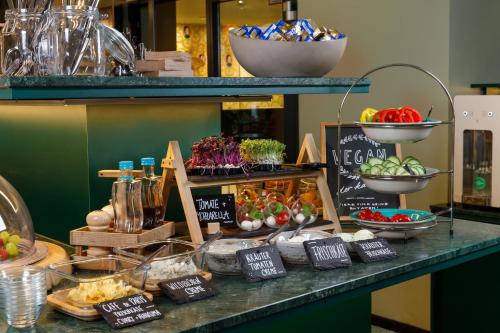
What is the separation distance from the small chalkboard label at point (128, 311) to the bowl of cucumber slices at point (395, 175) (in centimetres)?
105

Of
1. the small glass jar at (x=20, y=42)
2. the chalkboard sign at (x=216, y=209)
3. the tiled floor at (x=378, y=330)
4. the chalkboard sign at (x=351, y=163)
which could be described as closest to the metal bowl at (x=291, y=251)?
the chalkboard sign at (x=216, y=209)

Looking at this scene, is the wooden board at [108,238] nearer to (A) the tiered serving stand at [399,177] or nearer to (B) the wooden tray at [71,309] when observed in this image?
(B) the wooden tray at [71,309]

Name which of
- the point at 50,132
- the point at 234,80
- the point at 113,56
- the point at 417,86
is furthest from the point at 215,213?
the point at 417,86

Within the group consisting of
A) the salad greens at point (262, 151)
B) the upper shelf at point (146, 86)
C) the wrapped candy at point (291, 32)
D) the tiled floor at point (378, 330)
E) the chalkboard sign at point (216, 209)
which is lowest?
the tiled floor at point (378, 330)

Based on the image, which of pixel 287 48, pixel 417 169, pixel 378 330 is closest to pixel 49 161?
pixel 287 48

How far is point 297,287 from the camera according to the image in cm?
198

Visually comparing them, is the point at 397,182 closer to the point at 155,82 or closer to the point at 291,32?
the point at 291,32

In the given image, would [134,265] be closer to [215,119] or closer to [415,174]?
[415,174]

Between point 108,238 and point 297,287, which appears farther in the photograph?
point 108,238

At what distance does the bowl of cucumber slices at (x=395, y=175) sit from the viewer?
2.46m

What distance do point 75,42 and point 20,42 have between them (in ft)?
0.62

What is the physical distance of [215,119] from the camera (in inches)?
121

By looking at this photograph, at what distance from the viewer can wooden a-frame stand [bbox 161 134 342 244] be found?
7.64ft

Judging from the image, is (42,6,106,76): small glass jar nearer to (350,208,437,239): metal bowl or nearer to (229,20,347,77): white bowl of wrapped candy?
(229,20,347,77): white bowl of wrapped candy
